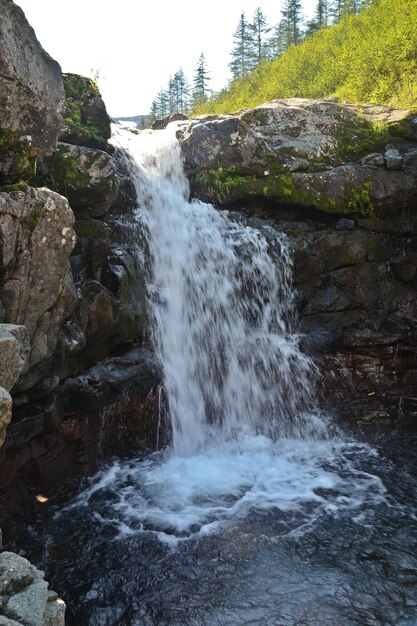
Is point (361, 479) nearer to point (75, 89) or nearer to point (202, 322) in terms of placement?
point (202, 322)

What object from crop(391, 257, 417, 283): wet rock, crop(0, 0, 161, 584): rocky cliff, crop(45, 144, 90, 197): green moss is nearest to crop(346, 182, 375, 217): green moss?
crop(391, 257, 417, 283): wet rock

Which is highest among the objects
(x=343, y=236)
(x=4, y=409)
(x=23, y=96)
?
(x=23, y=96)

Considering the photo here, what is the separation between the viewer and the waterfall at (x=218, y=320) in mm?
10945

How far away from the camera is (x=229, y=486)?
8.86 meters

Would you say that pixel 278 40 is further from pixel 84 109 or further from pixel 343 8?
pixel 84 109

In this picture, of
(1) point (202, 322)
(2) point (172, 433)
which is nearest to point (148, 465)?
(2) point (172, 433)

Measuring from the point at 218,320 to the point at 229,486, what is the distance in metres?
4.20

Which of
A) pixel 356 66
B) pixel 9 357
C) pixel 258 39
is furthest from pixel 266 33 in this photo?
pixel 9 357

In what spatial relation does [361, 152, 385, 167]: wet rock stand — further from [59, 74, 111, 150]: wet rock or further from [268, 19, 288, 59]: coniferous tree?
[268, 19, 288, 59]: coniferous tree

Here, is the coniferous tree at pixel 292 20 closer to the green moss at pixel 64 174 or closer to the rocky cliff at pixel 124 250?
the rocky cliff at pixel 124 250

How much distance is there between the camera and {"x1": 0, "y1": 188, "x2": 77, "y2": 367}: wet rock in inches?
255

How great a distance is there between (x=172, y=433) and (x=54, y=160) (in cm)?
633

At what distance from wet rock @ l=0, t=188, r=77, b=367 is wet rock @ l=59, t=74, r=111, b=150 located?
4099 millimetres

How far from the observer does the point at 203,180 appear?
12.8m
